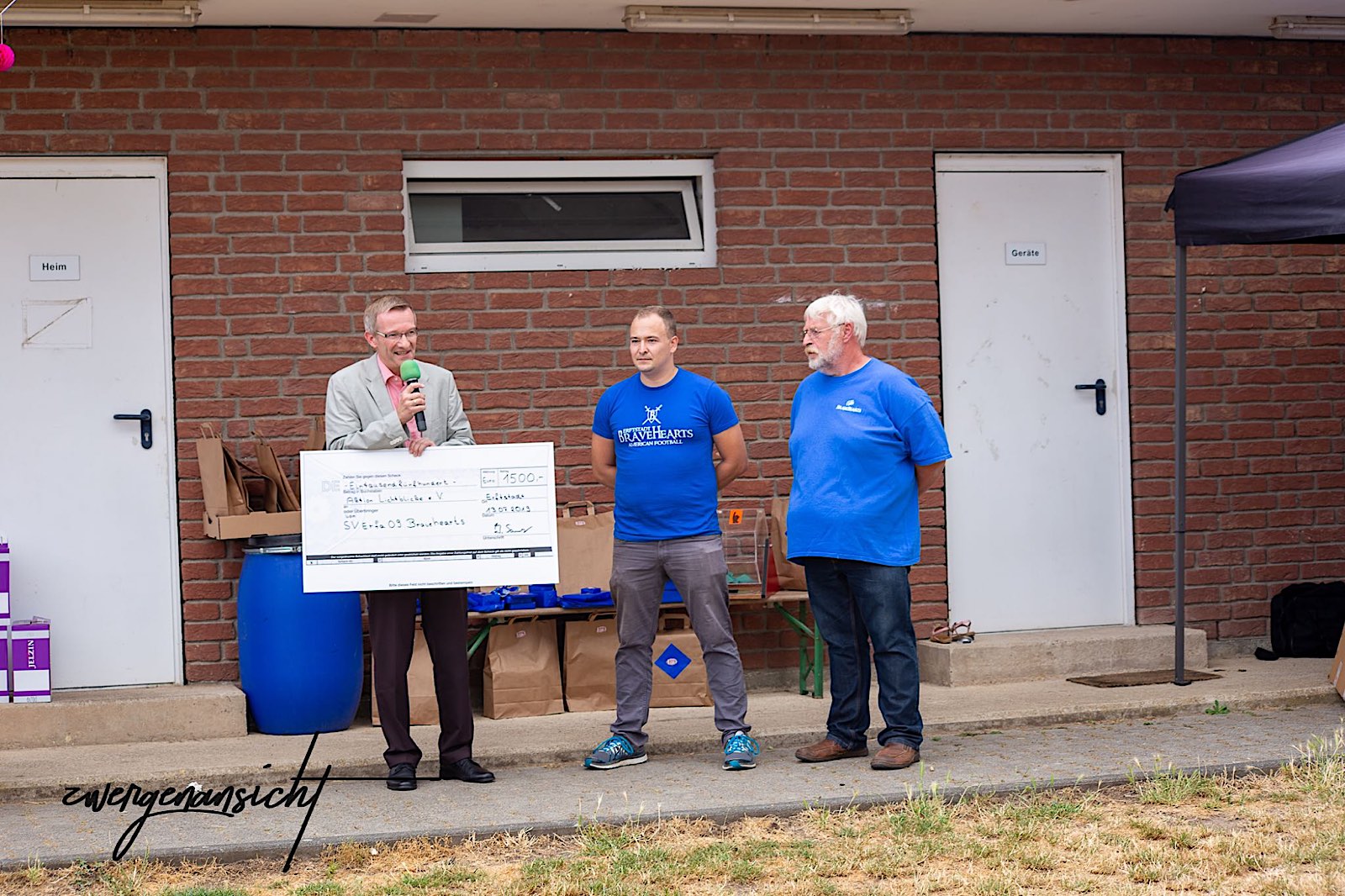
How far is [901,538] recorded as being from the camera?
5957 mm

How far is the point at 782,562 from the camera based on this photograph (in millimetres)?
7441

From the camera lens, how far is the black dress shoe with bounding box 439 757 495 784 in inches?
230

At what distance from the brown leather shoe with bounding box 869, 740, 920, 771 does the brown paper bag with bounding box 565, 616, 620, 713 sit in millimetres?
1618

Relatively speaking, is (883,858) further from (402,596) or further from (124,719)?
(124,719)

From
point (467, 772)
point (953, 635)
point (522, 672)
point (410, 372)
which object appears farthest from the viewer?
point (953, 635)

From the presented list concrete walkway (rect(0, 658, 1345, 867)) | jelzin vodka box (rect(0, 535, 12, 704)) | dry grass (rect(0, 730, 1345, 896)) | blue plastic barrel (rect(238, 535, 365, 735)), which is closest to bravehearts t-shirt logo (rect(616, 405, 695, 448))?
concrete walkway (rect(0, 658, 1345, 867))

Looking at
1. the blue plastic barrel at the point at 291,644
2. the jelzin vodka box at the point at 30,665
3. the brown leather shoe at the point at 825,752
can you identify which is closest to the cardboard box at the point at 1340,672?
the brown leather shoe at the point at 825,752

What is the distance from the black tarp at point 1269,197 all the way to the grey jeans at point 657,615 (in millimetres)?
2703

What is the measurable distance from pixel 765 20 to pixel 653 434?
2.56m

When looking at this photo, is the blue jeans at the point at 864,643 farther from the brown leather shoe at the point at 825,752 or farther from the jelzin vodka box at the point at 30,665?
the jelzin vodka box at the point at 30,665

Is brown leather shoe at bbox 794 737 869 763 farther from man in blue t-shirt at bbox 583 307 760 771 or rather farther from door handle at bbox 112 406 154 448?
door handle at bbox 112 406 154 448

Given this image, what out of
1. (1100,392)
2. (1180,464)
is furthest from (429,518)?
(1100,392)

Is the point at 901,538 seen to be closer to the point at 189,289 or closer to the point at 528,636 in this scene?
the point at 528,636

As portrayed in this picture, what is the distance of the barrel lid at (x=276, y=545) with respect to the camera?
22.2 feet
